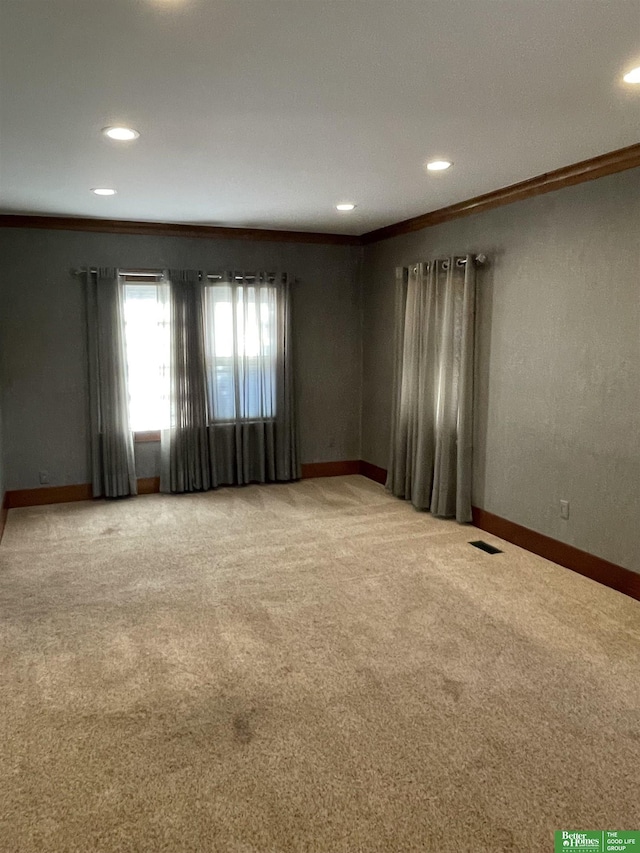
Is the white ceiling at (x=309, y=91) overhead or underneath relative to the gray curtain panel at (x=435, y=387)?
overhead

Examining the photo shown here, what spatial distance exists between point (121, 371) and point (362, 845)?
4.44 metres

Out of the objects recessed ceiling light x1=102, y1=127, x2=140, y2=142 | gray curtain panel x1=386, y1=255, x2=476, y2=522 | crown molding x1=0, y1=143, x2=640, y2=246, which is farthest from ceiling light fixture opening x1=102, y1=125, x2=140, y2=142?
gray curtain panel x1=386, y1=255, x2=476, y2=522

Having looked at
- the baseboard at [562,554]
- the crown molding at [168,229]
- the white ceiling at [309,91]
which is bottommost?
the baseboard at [562,554]


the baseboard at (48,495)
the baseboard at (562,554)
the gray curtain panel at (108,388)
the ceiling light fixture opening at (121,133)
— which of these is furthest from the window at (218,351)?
the ceiling light fixture opening at (121,133)

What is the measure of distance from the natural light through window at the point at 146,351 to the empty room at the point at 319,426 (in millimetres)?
29

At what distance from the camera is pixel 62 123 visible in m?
2.83

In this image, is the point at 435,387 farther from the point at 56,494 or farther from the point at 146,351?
the point at 56,494

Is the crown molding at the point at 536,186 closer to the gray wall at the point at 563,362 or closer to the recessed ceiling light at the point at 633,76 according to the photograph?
the gray wall at the point at 563,362

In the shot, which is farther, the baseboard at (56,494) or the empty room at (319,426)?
the baseboard at (56,494)

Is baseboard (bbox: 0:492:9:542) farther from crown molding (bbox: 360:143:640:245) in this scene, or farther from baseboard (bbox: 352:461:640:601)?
crown molding (bbox: 360:143:640:245)

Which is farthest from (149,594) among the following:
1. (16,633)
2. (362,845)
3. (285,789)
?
(362,845)

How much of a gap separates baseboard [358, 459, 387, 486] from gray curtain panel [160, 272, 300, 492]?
2.45 feet

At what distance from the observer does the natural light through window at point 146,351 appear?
5.59 metres

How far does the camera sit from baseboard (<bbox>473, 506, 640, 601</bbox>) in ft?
11.7
